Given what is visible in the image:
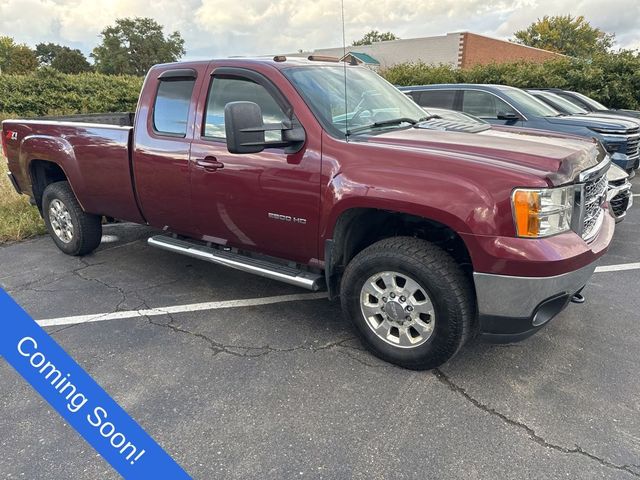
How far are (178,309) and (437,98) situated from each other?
21.8 ft

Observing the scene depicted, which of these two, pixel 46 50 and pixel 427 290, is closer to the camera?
pixel 427 290

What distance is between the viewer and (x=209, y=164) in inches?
141

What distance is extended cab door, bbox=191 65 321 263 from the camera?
3.16 m

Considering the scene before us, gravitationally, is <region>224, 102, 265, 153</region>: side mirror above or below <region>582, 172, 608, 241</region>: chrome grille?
above

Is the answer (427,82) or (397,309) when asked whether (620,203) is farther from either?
(427,82)

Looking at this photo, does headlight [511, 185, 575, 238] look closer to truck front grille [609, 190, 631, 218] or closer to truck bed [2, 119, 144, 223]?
truck front grille [609, 190, 631, 218]

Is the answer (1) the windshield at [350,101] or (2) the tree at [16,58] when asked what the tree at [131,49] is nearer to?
(2) the tree at [16,58]

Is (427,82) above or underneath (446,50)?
underneath

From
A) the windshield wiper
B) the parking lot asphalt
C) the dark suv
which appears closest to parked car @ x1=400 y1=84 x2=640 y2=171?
the dark suv

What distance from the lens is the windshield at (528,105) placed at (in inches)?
314

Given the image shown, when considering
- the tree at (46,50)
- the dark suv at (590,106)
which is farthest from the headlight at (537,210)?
the tree at (46,50)

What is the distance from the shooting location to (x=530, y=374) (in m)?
2.99

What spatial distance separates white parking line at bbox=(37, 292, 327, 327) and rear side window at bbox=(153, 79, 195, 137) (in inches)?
56.3

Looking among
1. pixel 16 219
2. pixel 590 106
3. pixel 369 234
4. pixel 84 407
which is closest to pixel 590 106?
pixel 590 106
